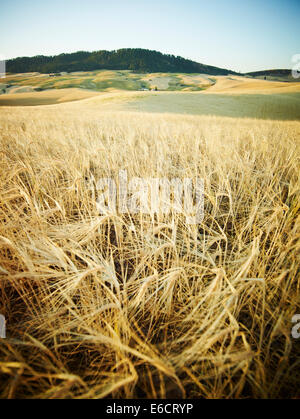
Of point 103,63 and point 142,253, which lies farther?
point 103,63

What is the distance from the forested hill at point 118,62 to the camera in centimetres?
8331

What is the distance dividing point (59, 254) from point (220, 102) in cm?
1894

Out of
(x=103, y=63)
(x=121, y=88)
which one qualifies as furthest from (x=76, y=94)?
(x=103, y=63)

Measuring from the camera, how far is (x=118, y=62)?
89.9 meters

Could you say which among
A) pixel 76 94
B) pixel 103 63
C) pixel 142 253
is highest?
pixel 103 63

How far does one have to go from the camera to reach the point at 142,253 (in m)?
0.89

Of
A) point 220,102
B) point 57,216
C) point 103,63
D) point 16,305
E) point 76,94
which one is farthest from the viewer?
point 103,63

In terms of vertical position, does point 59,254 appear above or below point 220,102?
below

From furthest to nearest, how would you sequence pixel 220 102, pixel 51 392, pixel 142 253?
pixel 220 102 < pixel 142 253 < pixel 51 392

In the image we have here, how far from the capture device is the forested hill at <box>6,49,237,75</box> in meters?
83.3
